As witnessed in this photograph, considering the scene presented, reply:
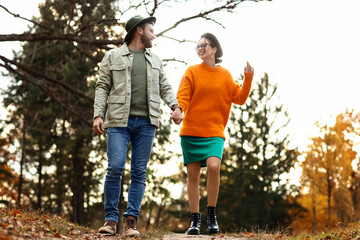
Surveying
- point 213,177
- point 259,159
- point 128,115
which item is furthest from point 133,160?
point 259,159

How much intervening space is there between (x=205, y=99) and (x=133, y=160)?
127 cm

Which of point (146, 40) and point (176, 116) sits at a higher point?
point (146, 40)

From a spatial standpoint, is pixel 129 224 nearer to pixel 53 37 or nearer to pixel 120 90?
pixel 120 90

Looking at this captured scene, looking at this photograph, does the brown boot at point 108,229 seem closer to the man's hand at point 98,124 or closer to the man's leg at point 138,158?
the man's leg at point 138,158

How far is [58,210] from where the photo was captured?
2083 cm

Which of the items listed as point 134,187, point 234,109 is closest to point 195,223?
point 134,187

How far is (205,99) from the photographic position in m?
5.38

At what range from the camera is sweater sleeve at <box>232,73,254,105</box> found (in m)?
5.48

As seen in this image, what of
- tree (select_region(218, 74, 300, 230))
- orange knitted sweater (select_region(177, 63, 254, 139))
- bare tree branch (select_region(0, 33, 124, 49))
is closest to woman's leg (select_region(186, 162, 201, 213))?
orange knitted sweater (select_region(177, 63, 254, 139))

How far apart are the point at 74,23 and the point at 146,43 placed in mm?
4132

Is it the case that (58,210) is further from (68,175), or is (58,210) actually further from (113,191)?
(113,191)

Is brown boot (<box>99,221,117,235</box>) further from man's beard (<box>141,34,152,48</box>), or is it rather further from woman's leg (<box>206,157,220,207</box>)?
man's beard (<box>141,34,152,48</box>)

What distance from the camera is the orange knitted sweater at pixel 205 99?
5.30 metres

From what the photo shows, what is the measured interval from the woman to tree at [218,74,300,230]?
60.8 ft
